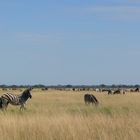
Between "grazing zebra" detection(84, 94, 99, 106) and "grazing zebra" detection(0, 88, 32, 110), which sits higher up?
"grazing zebra" detection(0, 88, 32, 110)

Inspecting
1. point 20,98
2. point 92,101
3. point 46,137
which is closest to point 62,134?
point 46,137

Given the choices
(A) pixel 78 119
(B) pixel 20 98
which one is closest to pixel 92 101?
(B) pixel 20 98

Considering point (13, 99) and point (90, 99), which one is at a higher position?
point (13, 99)

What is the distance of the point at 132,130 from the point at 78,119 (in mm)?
2862

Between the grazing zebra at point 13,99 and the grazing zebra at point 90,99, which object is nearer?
the grazing zebra at point 13,99

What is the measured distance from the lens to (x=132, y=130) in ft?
39.4

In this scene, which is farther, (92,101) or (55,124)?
(92,101)

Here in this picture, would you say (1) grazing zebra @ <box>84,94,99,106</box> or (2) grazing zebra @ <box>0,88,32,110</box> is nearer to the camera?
(2) grazing zebra @ <box>0,88,32,110</box>

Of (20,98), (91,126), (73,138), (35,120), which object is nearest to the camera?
(73,138)

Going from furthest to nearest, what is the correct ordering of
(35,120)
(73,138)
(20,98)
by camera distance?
(20,98) < (35,120) < (73,138)

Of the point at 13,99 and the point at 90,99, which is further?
the point at 90,99

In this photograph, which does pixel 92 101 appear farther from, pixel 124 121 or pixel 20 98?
pixel 124 121

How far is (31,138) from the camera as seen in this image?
1161 centimetres

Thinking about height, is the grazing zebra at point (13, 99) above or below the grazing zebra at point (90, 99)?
above
